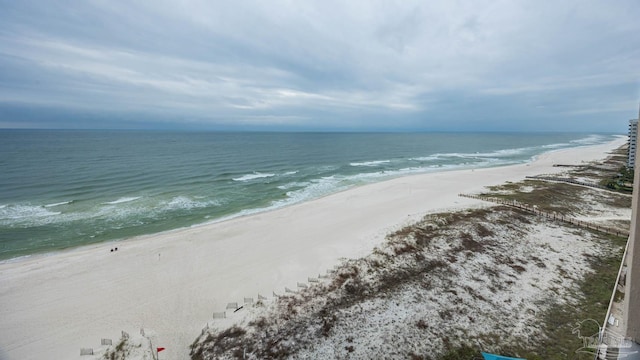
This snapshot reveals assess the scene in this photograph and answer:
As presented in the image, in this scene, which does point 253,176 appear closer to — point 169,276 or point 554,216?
point 169,276

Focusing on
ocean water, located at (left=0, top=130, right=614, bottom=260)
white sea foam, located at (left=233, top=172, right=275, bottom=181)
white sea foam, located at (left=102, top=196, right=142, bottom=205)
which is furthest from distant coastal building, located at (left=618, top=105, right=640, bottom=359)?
white sea foam, located at (left=233, top=172, right=275, bottom=181)

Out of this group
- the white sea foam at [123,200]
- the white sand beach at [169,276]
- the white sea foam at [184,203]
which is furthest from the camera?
the white sea foam at [123,200]

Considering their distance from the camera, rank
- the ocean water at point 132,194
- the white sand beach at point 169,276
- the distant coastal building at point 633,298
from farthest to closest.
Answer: the ocean water at point 132,194 → the white sand beach at point 169,276 → the distant coastal building at point 633,298

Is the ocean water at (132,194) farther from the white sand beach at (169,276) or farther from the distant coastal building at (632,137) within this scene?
the distant coastal building at (632,137)

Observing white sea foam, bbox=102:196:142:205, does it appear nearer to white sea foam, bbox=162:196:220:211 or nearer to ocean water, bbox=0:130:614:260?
ocean water, bbox=0:130:614:260

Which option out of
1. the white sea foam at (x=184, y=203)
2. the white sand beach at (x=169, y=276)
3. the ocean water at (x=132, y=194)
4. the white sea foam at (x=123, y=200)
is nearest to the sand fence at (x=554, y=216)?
the white sand beach at (x=169, y=276)

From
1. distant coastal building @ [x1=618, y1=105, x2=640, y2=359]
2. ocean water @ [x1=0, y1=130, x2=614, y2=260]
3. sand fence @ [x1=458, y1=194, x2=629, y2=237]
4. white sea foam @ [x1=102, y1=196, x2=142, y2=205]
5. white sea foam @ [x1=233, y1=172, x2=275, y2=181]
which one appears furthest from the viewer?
white sea foam @ [x1=233, y1=172, x2=275, y2=181]

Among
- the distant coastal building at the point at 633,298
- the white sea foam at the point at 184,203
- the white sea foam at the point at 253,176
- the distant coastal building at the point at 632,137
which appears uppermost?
the distant coastal building at the point at 632,137

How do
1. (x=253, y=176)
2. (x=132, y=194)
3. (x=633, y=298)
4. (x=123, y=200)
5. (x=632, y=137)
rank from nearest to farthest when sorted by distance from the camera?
1. (x=633, y=298)
2. (x=123, y=200)
3. (x=632, y=137)
4. (x=132, y=194)
5. (x=253, y=176)

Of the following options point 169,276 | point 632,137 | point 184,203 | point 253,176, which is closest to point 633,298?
point 169,276
